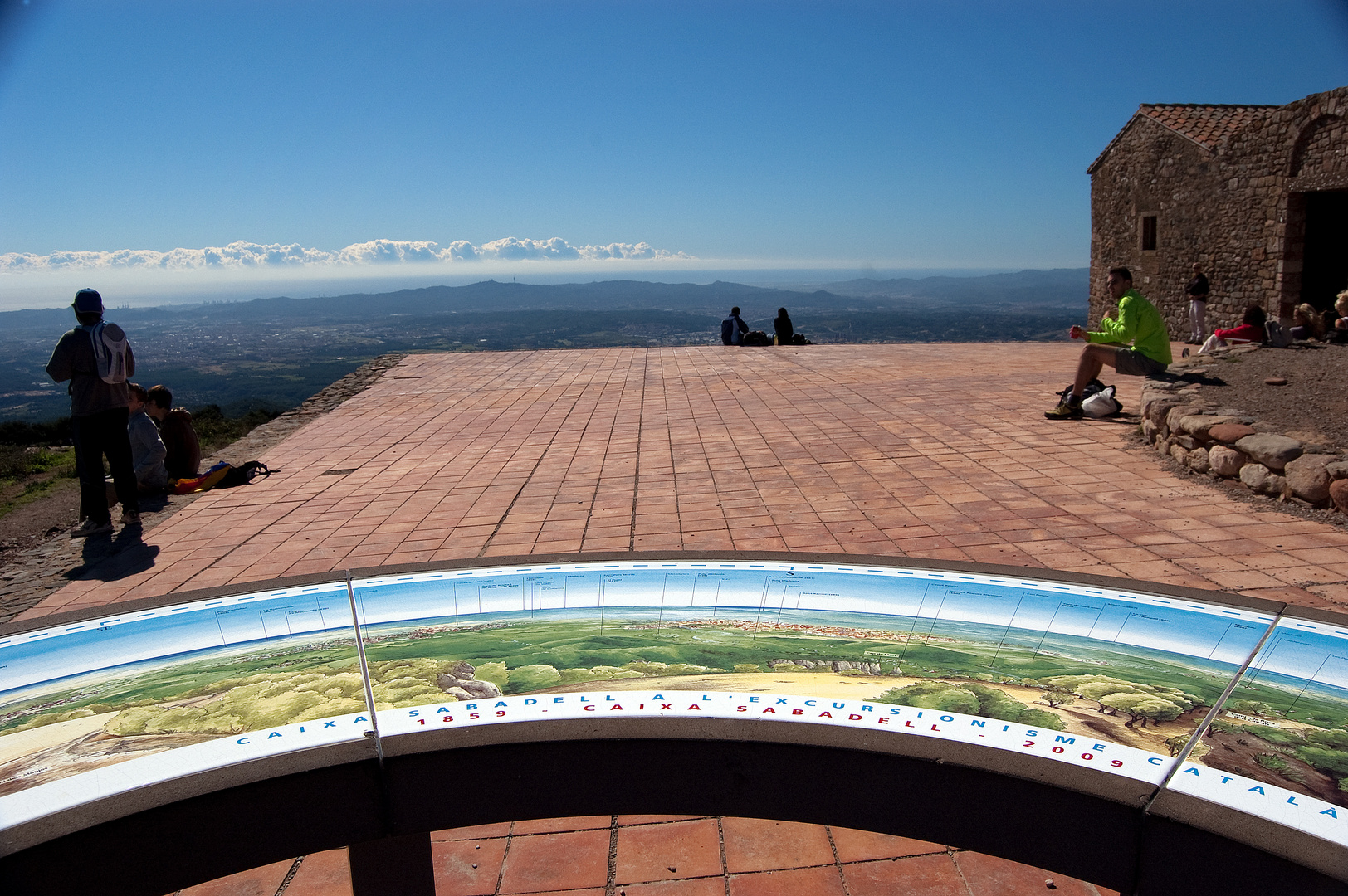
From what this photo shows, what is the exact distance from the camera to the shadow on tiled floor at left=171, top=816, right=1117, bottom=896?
6.72 feet

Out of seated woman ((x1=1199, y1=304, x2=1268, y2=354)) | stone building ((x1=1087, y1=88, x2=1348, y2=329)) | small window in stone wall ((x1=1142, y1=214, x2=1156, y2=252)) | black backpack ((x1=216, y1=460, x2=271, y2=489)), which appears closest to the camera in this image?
black backpack ((x1=216, y1=460, x2=271, y2=489))

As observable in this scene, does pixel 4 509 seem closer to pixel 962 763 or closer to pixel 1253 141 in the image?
pixel 962 763

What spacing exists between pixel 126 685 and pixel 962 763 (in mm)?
1947

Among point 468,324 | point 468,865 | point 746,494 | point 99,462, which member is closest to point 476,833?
point 468,865

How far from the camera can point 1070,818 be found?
1.45 meters

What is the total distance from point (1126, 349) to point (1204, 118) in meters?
14.9

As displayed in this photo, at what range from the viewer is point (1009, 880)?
80.9 inches

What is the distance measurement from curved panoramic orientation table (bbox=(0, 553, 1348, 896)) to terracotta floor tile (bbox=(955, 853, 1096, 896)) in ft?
1.83

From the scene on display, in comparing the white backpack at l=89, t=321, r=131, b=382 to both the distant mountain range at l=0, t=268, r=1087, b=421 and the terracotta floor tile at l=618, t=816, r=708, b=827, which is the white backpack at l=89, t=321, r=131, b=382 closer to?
the terracotta floor tile at l=618, t=816, r=708, b=827

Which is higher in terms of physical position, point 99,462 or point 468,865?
point 99,462

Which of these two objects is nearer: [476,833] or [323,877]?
[323,877]

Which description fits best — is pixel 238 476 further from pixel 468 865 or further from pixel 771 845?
pixel 771 845

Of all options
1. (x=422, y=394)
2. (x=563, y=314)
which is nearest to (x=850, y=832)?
(x=422, y=394)

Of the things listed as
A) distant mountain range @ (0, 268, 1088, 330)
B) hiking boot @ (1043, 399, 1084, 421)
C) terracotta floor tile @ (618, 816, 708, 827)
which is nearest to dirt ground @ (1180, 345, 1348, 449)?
hiking boot @ (1043, 399, 1084, 421)
